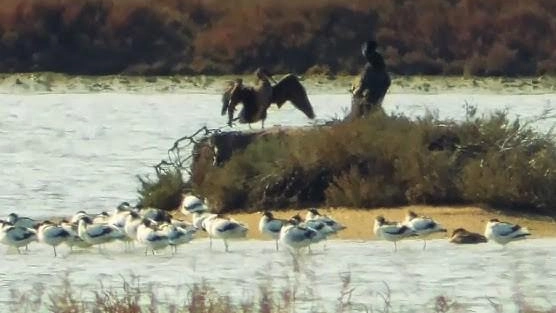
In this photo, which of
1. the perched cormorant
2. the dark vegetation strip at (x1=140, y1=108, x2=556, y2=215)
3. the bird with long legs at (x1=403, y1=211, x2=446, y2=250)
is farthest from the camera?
the perched cormorant

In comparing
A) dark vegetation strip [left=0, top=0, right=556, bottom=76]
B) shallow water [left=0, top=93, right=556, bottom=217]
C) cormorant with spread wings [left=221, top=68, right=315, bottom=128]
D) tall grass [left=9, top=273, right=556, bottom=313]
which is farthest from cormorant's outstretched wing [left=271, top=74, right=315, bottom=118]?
dark vegetation strip [left=0, top=0, right=556, bottom=76]

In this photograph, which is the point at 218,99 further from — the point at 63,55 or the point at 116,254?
the point at 116,254

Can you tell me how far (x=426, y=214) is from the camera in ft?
58.2

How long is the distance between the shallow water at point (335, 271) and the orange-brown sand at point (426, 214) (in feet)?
1.75

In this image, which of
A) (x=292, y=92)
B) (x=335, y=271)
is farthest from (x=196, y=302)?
(x=292, y=92)

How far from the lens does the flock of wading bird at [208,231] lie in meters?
16.0

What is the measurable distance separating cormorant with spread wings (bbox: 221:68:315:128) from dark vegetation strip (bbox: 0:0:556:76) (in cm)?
1739

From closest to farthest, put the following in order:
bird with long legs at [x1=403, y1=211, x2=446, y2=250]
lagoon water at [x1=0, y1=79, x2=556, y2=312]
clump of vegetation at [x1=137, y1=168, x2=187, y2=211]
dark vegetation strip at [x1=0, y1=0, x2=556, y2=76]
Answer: lagoon water at [x1=0, y1=79, x2=556, y2=312] → bird with long legs at [x1=403, y1=211, x2=446, y2=250] → clump of vegetation at [x1=137, y1=168, x2=187, y2=211] → dark vegetation strip at [x1=0, y1=0, x2=556, y2=76]

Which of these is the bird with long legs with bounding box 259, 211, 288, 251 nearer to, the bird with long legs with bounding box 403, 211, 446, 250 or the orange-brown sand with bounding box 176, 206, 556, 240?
the orange-brown sand with bounding box 176, 206, 556, 240

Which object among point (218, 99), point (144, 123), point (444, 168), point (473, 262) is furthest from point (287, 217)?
point (218, 99)

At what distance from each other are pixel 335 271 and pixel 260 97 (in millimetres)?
6164

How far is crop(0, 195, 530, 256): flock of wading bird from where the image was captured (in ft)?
52.4

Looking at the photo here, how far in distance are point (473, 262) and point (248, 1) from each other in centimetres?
3202

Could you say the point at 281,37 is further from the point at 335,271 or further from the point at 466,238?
the point at 335,271
